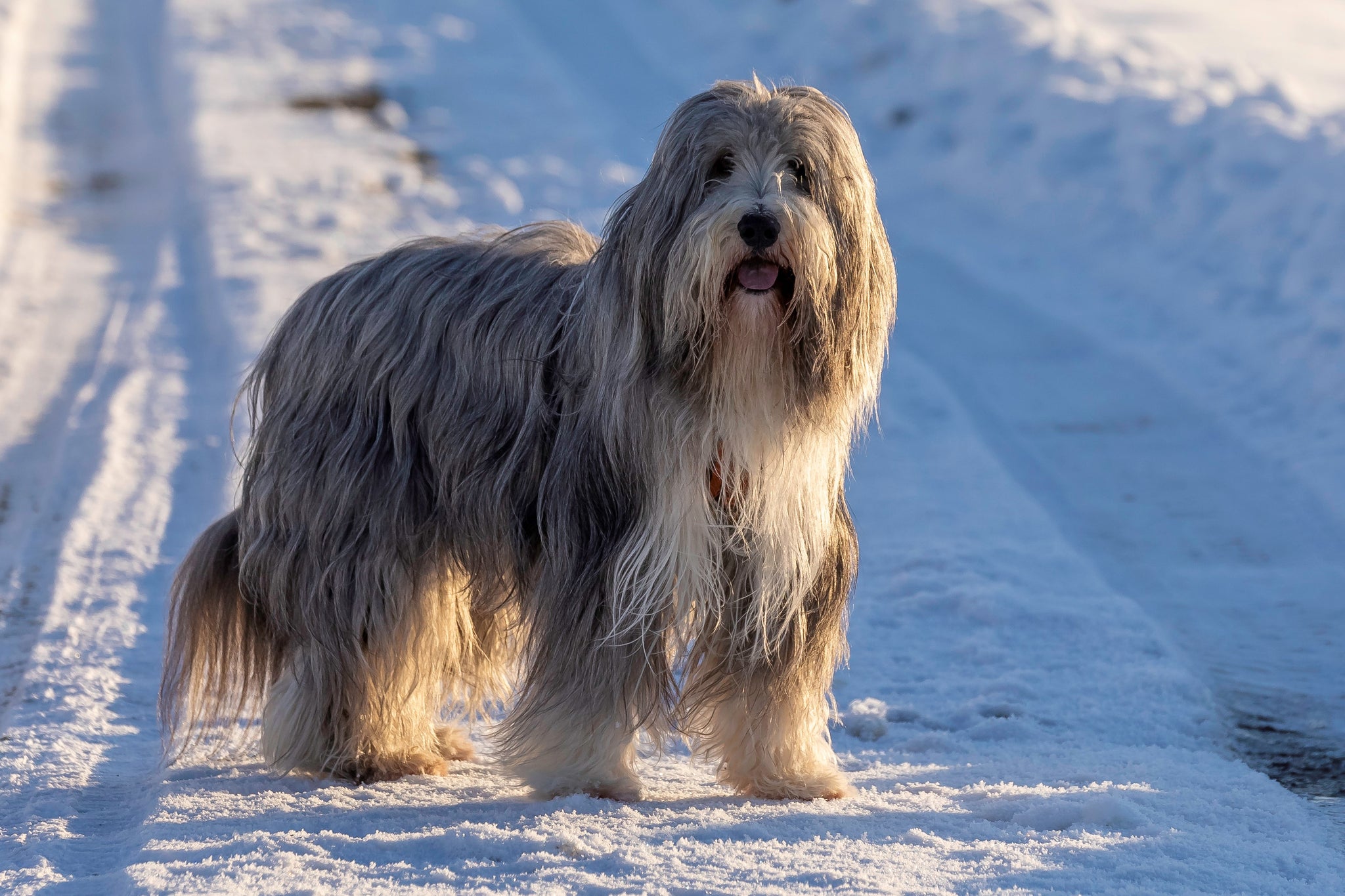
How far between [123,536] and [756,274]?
12.0ft

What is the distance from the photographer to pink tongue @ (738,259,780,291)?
3.19m

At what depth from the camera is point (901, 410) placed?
7332 millimetres

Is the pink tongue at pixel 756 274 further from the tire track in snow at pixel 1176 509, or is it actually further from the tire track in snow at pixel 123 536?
the tire track in snow at pixel 1176 509

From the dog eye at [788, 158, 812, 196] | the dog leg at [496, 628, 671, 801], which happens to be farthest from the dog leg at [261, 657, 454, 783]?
the dog eye at [788, 158, 812, 196]

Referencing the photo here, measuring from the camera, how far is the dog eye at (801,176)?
10.7 feet

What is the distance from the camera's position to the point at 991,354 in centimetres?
793

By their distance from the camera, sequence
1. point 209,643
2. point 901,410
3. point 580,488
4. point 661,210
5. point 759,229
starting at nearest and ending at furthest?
point 759,229, point 661,210, point 580,488, point 209,643, point 901,410

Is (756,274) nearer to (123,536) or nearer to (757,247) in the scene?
(757,247)

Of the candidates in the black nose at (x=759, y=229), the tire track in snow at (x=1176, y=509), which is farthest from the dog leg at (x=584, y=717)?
the tire track in snow at (x=1176, y=509)

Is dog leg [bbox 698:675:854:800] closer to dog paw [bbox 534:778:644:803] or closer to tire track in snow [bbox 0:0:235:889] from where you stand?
dog paw [bbox 534:778:644:803]

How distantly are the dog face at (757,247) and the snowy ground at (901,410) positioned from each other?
1.13 m

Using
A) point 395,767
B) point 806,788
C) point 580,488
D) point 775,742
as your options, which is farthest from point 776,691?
point 395,767

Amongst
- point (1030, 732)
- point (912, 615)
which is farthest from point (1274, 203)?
point (1030, 732)

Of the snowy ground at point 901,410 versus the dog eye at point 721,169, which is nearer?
the dog eye at point 721,169
